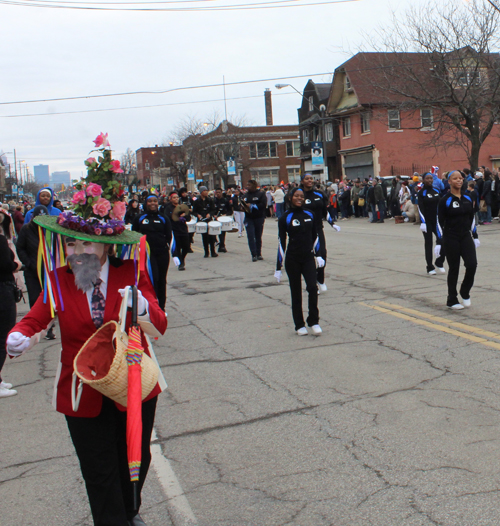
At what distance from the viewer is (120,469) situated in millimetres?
3291

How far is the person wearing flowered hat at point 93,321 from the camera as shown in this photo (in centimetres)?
310

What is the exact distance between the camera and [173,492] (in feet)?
12.9

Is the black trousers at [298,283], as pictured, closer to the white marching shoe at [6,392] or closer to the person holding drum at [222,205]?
the white marching shoe at [6,392]

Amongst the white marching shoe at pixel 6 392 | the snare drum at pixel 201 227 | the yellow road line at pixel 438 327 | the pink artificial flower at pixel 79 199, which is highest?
the pink artificial flower at pixel 79 199

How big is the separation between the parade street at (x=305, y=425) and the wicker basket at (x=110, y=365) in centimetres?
101

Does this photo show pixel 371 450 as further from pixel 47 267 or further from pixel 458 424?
pixel 47 267

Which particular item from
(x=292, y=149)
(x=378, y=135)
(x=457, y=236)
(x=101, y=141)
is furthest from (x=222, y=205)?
(x=292, y=149)

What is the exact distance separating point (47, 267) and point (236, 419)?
2.30 meters

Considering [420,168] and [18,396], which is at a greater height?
[420,168]

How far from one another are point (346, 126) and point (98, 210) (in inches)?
1727

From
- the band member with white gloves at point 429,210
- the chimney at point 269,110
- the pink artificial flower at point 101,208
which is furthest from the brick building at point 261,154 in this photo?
the pink artificial flower at point 101,208

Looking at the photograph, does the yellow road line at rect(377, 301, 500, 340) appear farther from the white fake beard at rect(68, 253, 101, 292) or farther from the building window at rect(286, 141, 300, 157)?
the building window at rect(286, 141, 300, 157)

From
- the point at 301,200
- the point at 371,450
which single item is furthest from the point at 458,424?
the point at 301,200

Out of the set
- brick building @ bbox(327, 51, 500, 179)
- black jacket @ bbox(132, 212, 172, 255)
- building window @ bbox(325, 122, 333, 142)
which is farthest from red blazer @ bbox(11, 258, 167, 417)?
building window @ bbox(325, 122, 333, 142)
